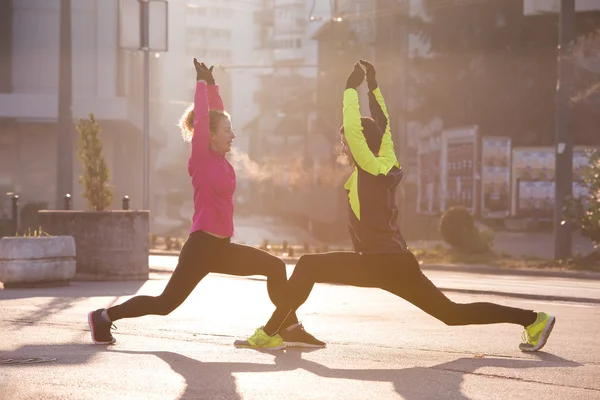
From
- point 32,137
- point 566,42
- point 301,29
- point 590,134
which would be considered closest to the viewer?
point 566,42

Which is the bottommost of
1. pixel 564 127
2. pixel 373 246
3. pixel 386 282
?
pixel 386 282

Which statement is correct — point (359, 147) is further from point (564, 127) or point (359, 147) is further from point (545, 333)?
point (564, 127)

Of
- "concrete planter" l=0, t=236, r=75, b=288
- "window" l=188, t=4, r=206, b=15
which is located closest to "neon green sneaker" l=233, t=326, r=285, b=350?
"concrete planter" l=0, t=236, r=75, b=288

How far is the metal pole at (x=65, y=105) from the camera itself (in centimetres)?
2884

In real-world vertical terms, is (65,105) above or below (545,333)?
above

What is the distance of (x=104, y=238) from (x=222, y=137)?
392 inches

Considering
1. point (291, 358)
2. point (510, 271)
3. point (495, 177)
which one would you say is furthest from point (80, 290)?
point (495, 177)

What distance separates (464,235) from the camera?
30.1 meters

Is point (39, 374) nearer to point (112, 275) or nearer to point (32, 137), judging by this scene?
point (112, 275)

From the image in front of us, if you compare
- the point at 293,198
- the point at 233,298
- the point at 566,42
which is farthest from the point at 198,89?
the point at 293,198

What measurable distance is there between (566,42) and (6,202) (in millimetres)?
24979

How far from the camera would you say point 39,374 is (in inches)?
329

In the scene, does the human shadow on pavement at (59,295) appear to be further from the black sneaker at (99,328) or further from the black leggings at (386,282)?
the black leggings at (386,282)

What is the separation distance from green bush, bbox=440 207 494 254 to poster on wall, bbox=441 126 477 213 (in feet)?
42.6
